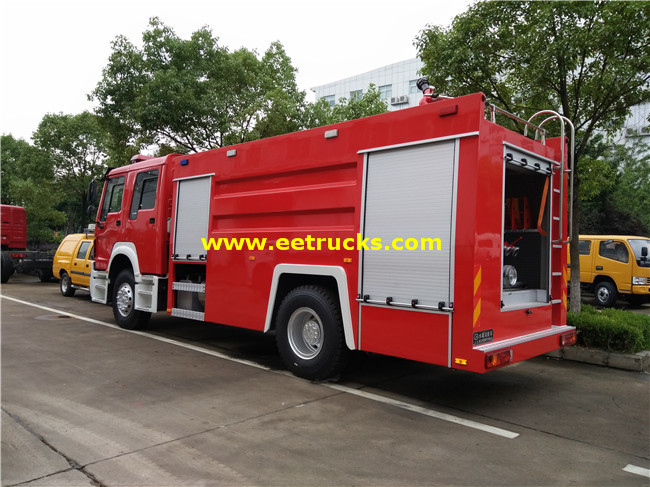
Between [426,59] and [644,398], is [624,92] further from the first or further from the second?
[644,398]

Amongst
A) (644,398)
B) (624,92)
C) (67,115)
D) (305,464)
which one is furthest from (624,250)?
(67,115)

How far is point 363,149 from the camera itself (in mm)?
5207

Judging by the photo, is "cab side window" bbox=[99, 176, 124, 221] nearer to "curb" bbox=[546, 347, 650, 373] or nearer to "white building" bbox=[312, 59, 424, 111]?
"curb" bbox=[546, 347, 650, 373]

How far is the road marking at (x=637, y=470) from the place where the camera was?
351 centimetres

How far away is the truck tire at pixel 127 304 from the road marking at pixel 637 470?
7.35 meters

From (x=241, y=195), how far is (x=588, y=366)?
17.2 feet

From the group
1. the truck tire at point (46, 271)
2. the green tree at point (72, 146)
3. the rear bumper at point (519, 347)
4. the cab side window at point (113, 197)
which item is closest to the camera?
the rear bumper at point (519, 347)

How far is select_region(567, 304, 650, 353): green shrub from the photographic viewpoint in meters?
6.64

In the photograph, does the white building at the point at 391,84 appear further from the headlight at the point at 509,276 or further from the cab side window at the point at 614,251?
the headlight at the point at 509,276

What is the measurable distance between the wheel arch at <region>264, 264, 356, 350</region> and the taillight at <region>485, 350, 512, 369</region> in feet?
4.65

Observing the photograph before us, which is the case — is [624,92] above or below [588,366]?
above

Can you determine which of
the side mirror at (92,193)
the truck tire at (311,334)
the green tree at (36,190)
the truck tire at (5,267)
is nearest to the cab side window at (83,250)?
the side mirror at (92,193)

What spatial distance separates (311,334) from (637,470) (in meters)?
3.35

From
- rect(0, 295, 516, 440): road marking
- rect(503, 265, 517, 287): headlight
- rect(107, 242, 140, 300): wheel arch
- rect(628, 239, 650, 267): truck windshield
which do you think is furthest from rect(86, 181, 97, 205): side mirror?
rect(628, 239, 650, 267): truck windshield
